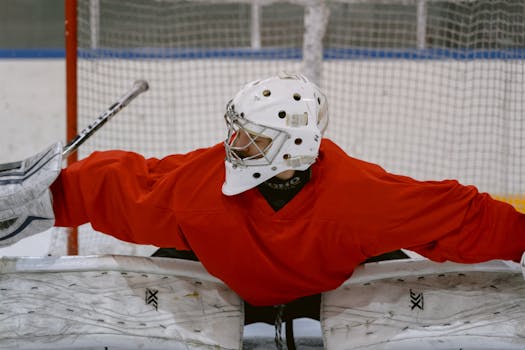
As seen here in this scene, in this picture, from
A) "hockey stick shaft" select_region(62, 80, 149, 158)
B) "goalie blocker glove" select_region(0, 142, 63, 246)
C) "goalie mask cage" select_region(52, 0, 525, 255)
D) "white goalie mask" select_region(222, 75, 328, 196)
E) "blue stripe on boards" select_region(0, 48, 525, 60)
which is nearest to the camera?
"white goalie mask" select_region(222, 75, 328, 196)

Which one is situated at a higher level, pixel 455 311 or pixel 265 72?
pixel 265 72

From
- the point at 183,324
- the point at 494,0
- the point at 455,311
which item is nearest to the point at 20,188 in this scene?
the point at 183,324

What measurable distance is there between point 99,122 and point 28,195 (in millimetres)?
676

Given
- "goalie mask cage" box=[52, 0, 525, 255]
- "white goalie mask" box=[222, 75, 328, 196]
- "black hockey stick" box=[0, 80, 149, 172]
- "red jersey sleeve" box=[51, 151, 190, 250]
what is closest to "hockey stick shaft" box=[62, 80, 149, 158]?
"black hockey stick" box=[0, 80, 149, 172]

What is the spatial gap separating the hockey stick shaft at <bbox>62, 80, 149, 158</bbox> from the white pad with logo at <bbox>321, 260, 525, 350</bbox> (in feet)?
3.10

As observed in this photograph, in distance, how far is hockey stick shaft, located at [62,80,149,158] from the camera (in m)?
2.25

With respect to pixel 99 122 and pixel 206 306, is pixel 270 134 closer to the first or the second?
pixel 206 306

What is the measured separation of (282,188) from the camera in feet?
5.92

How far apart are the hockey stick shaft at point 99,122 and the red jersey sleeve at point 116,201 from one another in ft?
0.61

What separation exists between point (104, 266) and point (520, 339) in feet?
3.82

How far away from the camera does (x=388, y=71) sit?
4.59 meters

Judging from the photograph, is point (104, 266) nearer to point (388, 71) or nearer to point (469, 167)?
point (469, 167)

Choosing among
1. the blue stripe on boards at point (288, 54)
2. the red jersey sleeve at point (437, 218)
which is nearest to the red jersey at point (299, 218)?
the red jersey sleeve at point (437, 218)

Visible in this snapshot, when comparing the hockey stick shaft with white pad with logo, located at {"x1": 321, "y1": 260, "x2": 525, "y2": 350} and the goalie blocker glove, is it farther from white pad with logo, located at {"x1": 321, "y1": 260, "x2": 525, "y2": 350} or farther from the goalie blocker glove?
white pad with logo, located at {"x1": 321, "y1": 260, "x2": 525, "y2": 350}
